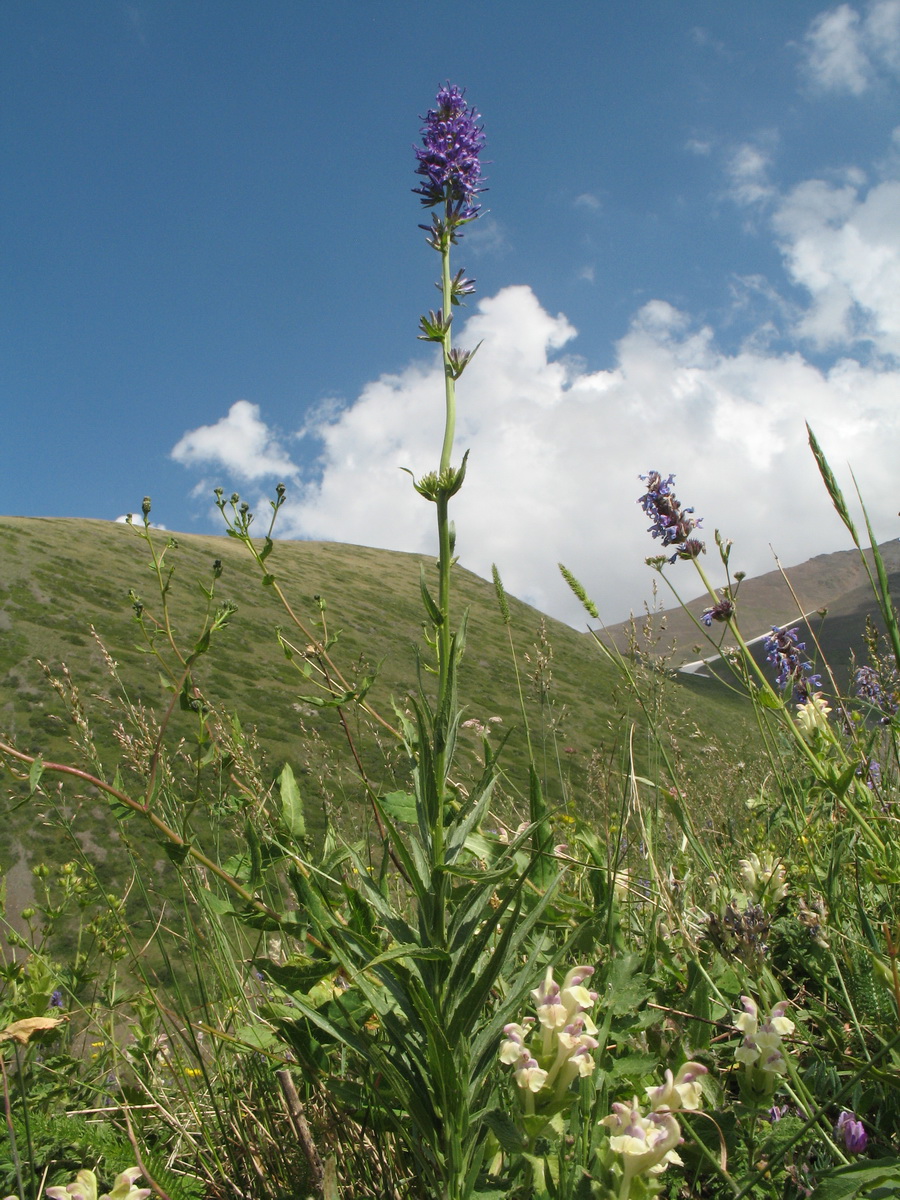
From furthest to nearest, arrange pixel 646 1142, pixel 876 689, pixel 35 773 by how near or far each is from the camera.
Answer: pixel 876 689 → pixel 35 773 → pixel 646 1142

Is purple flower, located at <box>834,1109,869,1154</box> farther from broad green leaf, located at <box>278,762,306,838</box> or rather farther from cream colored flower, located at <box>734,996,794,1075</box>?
broad green leaf, located at <box>278,762,306,838</box>

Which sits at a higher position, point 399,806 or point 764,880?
point 399,806

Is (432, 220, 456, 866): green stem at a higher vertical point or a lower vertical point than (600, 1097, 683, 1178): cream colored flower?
higher

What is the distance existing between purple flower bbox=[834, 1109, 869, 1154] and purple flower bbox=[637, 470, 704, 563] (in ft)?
5.81

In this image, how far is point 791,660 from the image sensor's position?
2982mm

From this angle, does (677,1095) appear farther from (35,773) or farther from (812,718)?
(812,718)

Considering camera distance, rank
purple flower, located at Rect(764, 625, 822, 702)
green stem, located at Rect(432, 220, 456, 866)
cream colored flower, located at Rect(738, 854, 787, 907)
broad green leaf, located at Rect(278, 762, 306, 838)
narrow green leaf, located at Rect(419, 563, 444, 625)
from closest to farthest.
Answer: green stem, located at Rect(432, 220, 456, 866) < narrow green leaf, located at Rect(419, 563, 444, 625) < broad green leaf, located at Rect(278, 762, 306, 838) < cream colored flower, located at Rect(738, 854, 787, 907) < purple flower, located at Rect(764, 625, 822, 702)

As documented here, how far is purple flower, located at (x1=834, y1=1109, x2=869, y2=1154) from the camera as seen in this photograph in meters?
1.11

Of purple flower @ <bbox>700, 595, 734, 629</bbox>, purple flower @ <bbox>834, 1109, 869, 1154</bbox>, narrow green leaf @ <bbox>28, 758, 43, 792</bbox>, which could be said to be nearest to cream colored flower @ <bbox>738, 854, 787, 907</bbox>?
purple flower @ <bbox>834, 1109, 869, 1154</bbox>

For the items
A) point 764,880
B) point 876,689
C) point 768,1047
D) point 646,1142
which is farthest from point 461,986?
point 876,689

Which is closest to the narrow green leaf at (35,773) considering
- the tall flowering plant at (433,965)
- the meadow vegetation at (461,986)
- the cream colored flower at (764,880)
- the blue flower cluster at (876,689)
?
the meadow vegetation at (461,986)

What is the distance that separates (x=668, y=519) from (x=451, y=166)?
4.59ft

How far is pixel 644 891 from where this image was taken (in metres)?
2.14

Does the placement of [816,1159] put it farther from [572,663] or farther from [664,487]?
[572,663]
